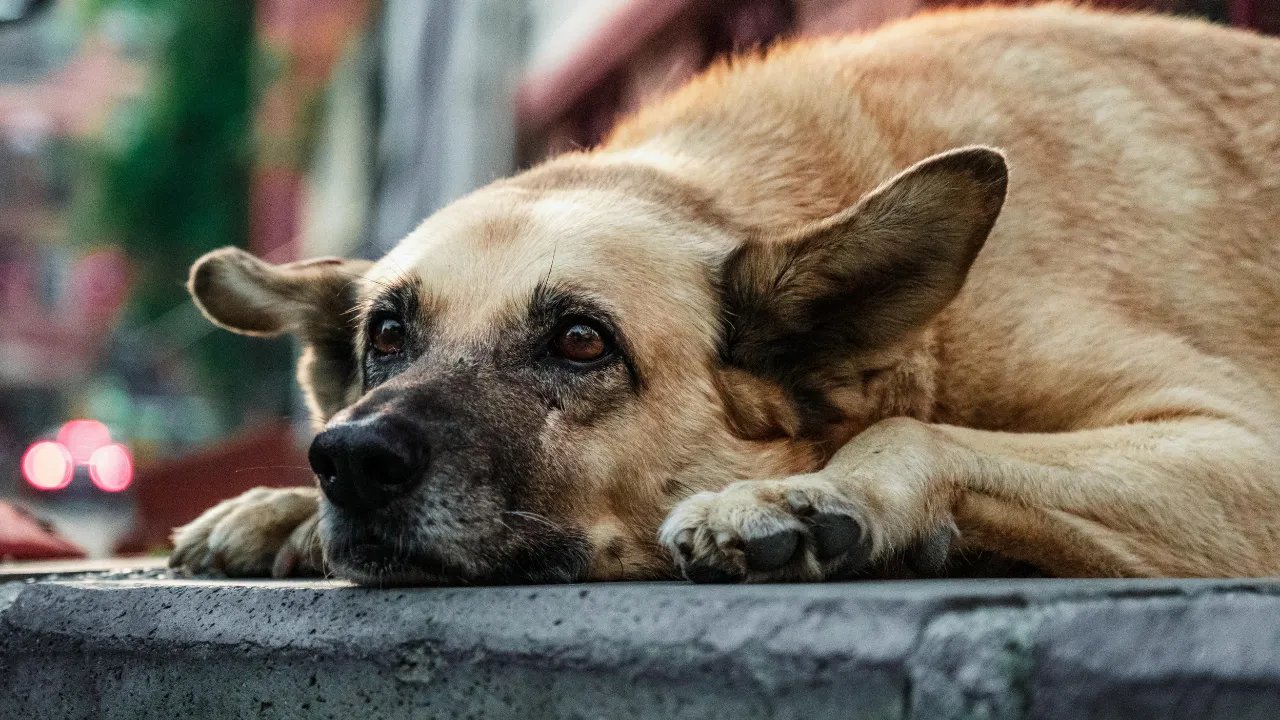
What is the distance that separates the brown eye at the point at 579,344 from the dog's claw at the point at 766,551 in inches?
28.1

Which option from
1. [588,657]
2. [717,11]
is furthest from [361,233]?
[588,657]

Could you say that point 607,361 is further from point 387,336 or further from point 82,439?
point 82,439

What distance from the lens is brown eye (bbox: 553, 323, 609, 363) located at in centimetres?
264

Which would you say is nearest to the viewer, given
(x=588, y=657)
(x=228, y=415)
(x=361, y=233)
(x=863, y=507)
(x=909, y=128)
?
(x=588, y=657)

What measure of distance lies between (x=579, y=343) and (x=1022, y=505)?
92 centimetres

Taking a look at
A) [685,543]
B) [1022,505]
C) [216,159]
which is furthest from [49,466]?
[1022,505]

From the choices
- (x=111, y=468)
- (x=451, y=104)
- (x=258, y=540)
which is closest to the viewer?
(x=258, y=540)

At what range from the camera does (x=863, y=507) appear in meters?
2.20

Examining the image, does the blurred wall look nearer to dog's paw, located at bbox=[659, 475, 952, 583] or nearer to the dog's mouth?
the dog's mouth

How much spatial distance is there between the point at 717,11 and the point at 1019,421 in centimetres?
417

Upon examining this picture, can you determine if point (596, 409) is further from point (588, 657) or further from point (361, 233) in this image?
point (361, 233)

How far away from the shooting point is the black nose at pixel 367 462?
7.14 ft

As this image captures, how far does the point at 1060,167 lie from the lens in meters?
3.17

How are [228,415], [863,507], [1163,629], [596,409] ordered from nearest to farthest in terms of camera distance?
[1163,629], [863,507], [596,409], [228,415]
